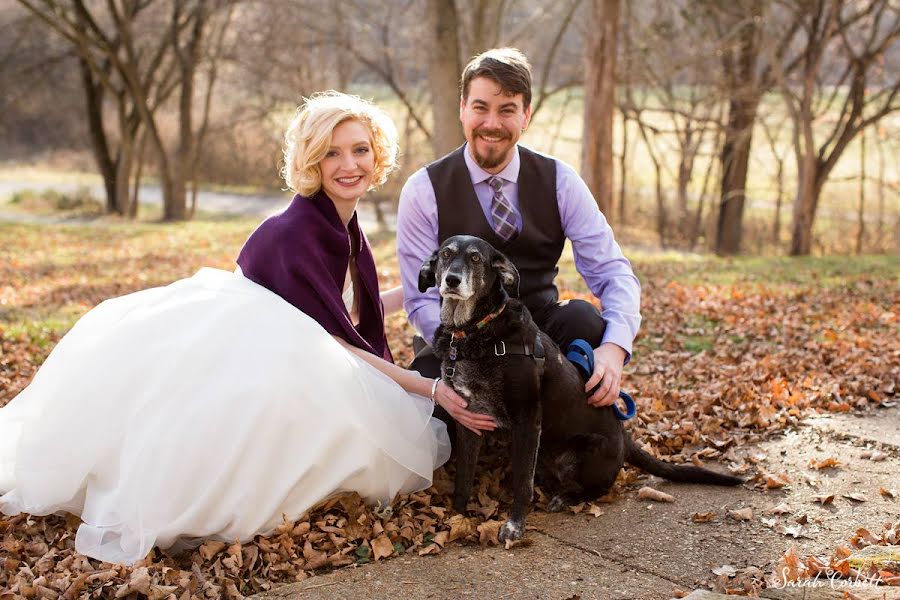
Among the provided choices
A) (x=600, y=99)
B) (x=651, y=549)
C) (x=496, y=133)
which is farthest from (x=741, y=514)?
(x=600, y=99)

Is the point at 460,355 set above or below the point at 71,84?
below

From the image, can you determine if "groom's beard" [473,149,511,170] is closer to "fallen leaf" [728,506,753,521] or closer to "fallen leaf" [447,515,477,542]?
"fallen leaf" [447,515,477,542]

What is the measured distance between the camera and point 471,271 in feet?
11.0

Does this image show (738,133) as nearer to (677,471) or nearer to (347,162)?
(677,471)

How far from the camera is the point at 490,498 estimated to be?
396 centimetres

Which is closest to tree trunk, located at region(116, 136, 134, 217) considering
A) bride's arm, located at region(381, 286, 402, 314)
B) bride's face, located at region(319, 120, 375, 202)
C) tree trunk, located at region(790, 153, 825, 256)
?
tree trunk, located at region(790, 153, 825, 256)

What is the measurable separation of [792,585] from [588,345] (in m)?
1.52

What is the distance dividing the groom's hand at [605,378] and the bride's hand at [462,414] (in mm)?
505

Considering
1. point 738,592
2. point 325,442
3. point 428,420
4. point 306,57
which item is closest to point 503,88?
point 428,420

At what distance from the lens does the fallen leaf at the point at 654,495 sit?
3857 mm

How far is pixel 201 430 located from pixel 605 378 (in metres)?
1.79

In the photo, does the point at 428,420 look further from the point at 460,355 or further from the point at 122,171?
the point at 122,171

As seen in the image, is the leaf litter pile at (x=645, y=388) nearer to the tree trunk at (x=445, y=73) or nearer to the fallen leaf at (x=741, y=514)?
the fallen leaf at (x=741, y=514)

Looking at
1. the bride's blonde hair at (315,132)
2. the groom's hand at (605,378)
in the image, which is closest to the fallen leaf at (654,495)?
the groom's hand at (605,378)
